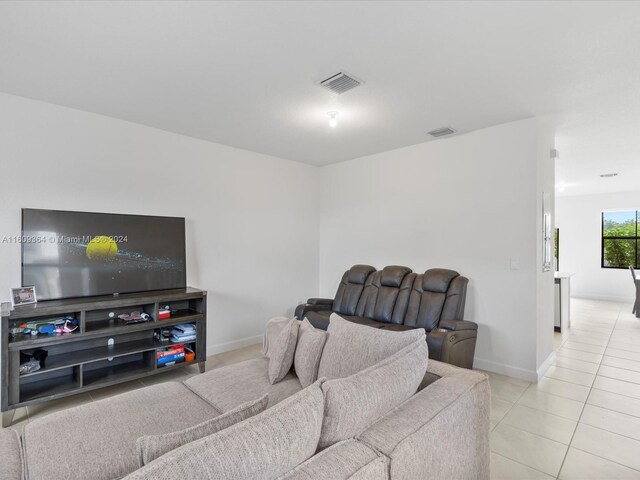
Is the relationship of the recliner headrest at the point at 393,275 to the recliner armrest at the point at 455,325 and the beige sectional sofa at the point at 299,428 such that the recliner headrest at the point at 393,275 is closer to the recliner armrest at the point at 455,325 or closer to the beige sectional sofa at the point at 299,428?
the recliner armrest at the point at 455,325

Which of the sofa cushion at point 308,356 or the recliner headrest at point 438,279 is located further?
the recliner headrest at point 438,279

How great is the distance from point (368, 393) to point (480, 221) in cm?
306

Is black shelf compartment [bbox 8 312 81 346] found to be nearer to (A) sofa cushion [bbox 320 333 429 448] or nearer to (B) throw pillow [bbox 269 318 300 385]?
(B) throw pillow [bbox 269 318 300 385]

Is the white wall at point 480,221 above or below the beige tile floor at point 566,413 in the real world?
above

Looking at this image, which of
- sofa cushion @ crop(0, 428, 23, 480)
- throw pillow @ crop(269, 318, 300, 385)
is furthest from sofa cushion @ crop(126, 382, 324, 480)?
throw pillow @ crop(269, 318, 300, 385)

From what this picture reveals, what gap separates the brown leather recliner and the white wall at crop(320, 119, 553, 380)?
0.30 meters

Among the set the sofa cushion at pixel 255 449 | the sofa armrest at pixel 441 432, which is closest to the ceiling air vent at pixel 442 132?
the sofa armrest at pixel 441 432

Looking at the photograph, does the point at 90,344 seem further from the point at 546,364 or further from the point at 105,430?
the point at 546,364

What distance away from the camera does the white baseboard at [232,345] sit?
4.19 metres

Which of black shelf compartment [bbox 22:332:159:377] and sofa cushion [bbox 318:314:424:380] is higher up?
sofa cushion [bbox 318:314:424:380]

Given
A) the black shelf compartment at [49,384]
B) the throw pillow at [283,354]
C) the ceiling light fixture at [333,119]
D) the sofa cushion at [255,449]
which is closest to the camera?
the sofa cushion at [255,449]

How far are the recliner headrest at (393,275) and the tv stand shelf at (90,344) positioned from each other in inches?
84.4

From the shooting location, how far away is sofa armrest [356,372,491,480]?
1.21 m

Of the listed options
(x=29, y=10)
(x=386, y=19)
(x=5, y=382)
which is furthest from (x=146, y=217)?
(x=386, y=19)
